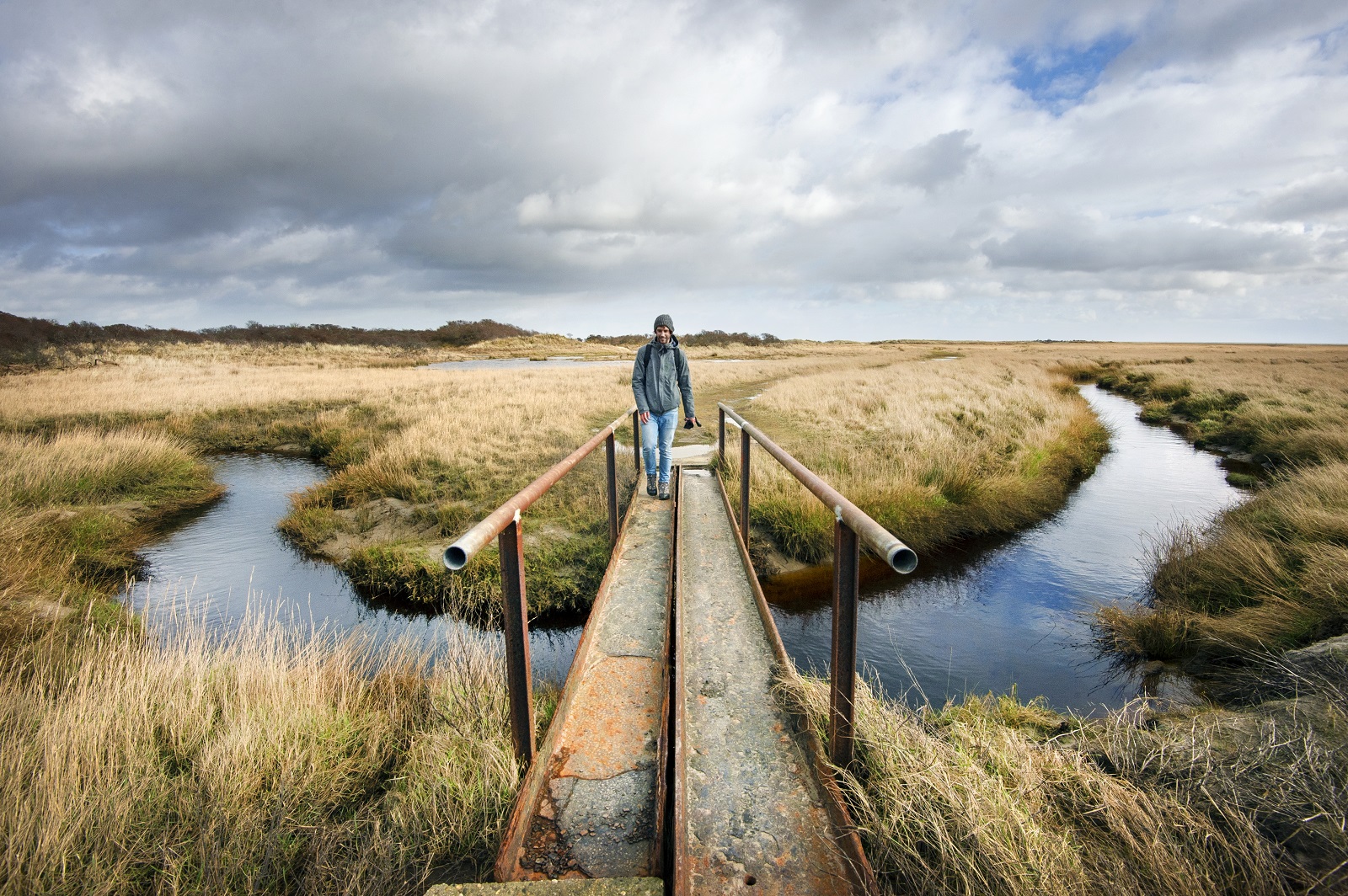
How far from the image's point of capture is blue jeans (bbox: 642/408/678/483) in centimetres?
678

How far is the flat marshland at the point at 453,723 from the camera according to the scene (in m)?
2.46

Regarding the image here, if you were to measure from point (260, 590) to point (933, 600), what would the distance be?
323 inches

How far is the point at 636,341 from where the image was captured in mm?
103750

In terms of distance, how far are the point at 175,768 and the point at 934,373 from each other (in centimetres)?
2753

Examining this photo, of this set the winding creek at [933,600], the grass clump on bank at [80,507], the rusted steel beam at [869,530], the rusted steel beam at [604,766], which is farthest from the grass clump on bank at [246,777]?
the grass clump on bank at [80,507]

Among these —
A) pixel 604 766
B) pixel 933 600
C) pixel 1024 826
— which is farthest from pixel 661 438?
pixel 1024 826

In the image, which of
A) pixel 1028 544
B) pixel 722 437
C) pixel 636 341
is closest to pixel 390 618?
pixel 722 437

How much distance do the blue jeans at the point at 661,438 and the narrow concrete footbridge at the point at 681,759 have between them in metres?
2.89

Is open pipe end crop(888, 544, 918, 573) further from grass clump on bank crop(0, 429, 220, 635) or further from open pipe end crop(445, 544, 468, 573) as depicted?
grass clump on bank crop(0, 429, 220, 635)

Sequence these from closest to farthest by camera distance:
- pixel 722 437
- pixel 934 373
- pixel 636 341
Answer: pixel 722 437, pixel 934 373, pixel 636 341

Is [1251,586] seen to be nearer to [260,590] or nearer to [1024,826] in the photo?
[1024,826]

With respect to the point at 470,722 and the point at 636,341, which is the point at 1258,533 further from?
the point at 636,341

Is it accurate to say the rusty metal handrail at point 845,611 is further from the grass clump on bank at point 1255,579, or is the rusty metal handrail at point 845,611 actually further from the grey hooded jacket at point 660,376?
the grass clump on bank at point 1255,579

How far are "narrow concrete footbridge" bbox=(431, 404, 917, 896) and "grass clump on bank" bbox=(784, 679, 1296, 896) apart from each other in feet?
0.71
